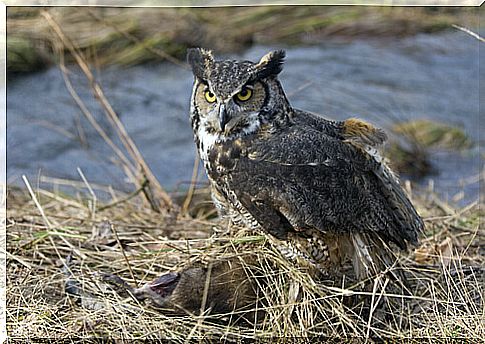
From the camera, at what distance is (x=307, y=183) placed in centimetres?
244

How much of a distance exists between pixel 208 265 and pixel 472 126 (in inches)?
143

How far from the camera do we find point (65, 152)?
17.6 feet

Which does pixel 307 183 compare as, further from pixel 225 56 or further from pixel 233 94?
pixel 225 56

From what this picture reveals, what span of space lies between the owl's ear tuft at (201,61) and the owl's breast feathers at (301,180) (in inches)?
9.2

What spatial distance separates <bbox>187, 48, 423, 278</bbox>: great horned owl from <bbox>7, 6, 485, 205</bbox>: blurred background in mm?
2350

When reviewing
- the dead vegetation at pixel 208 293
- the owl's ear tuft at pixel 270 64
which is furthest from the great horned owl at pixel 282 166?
the dead vegetation at pixel 208 293

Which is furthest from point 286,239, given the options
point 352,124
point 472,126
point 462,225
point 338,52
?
point 338,52

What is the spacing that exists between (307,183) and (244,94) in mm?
335

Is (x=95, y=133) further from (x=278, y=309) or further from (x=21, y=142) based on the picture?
(x=278, y=309)

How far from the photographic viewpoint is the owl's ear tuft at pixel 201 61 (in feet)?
7.86

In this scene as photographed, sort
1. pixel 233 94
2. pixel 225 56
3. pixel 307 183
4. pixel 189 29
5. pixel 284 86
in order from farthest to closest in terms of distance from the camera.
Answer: pixel 189 29, pixel 225 56, pixel 284 86, pixel 307 183, pixel 233 94

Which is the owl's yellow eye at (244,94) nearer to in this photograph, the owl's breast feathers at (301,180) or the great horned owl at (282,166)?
the great horned owl at (282,166)

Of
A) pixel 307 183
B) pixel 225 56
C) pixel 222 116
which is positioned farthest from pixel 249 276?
pixel 225 56

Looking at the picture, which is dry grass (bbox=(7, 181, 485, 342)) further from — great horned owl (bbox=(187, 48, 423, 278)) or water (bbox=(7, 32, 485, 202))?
water (bbox=(7, 32, 485, 202))
